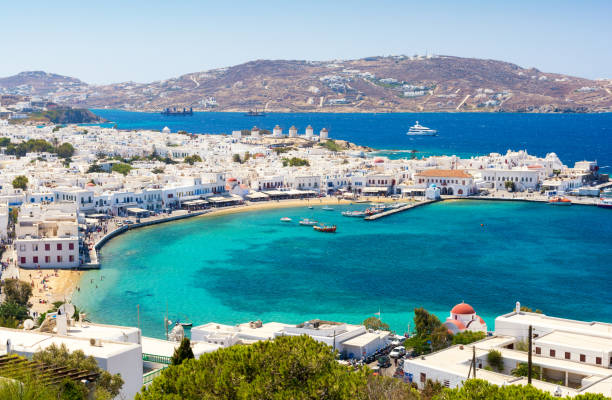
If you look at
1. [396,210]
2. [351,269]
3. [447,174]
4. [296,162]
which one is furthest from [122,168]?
[351,269]

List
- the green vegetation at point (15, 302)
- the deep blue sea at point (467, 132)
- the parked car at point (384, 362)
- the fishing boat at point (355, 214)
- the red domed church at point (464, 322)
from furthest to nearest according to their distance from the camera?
1. the deep blue sea at point (467, 132)
2. the fishing boat at point (355, 214)
3. the green vegetation at point (15, 302)
4. the red domed church at point (464, 322)
5. the parked car at point (384, 362)

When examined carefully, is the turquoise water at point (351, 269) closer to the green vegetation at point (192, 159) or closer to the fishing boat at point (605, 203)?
the fishing boat at point (605, 203)

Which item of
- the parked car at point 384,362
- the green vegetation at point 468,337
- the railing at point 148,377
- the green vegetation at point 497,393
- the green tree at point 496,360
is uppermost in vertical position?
the green vegetation at point 497,393

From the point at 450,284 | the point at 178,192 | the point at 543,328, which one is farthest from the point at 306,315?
the point at 178,192

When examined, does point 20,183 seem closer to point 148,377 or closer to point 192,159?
point 192,159

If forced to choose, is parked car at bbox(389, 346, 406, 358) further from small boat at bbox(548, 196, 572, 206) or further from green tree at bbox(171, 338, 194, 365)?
small boat at bbox(548, 196, 572, 206)

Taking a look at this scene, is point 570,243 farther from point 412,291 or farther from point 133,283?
point 133,283

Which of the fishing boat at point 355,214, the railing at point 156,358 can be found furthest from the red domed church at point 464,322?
the fishing boat at point 355,214
